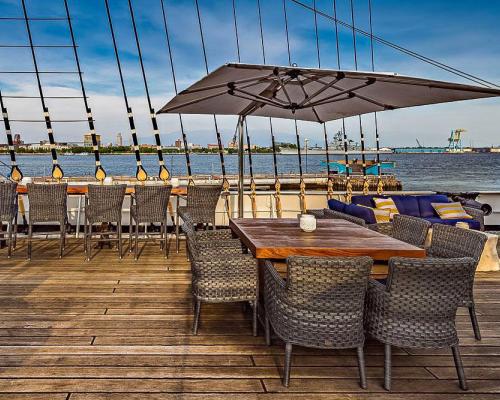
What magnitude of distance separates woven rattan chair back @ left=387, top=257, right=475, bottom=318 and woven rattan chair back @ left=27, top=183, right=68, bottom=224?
4.40 m

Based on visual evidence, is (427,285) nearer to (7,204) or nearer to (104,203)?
(104,203)

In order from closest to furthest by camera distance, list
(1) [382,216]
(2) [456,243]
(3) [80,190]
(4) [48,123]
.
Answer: (2) [456,243] < (1) [382,216] < (3) [80,190] < (4) [48,123]

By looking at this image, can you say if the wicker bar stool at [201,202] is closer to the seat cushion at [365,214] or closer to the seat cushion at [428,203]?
the seat cushion at [365,214]

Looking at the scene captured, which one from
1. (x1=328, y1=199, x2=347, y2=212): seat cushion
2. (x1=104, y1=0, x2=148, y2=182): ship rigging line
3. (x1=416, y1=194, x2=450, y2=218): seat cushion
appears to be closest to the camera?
(x1=328, y1=199, x2=347, y2=212): seat cushion

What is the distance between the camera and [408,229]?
3742 mm

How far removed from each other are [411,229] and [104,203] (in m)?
3.61

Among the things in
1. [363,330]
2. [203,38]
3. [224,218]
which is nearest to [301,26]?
[203,38]

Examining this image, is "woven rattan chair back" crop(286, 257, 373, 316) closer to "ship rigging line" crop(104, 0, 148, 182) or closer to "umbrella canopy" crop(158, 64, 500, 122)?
"umbrella canopy" crop(158, 64, 500, 122)

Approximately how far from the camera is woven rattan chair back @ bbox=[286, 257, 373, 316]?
221 centimetres

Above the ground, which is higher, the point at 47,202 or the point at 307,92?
the point at 307,92

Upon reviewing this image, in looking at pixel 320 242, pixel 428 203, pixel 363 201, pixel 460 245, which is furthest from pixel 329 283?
pixel 428 203

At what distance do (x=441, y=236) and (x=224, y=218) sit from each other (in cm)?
442

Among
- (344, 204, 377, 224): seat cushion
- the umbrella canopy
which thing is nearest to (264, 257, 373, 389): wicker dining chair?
the umbrella canopy

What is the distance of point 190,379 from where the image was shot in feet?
7.96
